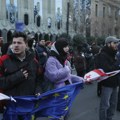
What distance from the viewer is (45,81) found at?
500cm

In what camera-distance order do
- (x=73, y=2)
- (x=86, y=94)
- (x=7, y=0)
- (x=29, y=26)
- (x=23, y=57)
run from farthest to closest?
(x=73, y=2), (x=29, y=26), (x=7, y=0), (x=86, y=94), (x=23, y=57)

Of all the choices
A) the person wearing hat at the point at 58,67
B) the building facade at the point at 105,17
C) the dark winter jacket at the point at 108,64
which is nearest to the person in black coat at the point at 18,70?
the person wearing hat at the point at 58,67

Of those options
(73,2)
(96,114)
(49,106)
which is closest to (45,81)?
(49,106)

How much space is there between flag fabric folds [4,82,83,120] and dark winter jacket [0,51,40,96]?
0.31 feet

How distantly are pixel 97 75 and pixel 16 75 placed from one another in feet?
5.63

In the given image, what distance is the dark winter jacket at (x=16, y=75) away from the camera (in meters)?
3.87

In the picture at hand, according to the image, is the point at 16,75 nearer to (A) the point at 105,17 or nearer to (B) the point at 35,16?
(B) the point at 35,16

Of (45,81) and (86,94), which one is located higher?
(45,81)

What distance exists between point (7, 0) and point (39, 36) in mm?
6913

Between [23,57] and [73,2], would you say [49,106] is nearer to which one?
[23,57]

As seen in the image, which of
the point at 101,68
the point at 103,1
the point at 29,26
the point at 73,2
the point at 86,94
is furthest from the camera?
the point at 103,1

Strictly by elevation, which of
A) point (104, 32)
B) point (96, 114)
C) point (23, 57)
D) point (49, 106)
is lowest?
point (104, 32)

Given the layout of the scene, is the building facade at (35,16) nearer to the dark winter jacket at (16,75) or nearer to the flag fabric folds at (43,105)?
the flag fabric folds at (43,105)

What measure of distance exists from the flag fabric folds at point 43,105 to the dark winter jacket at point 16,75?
9 cm
